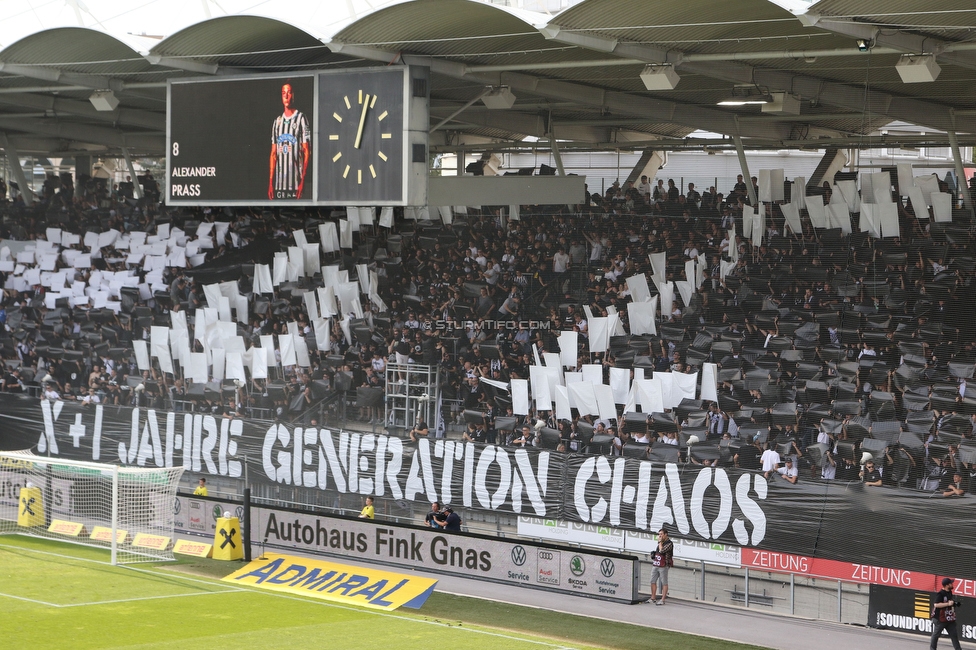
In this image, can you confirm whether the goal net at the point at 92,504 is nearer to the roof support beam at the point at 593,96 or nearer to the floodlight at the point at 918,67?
the roof support beam at the point at 593,96

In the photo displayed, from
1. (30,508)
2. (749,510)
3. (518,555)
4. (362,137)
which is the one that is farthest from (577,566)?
(30,508)

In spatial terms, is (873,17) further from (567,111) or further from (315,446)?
(315,446)

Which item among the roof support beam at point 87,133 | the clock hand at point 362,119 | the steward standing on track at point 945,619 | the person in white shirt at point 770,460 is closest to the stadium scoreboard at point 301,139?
the clock hand at point 362,119

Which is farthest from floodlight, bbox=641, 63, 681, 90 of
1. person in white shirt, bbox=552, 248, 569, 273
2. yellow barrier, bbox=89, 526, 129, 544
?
yellow barrier, bbox=89, 526, 129, 544

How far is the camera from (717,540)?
16.5 metres

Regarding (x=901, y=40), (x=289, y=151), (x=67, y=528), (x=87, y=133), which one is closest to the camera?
(x=901, y=40)

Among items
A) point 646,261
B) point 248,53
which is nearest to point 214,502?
point 248,53

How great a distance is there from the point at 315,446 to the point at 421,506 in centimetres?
257

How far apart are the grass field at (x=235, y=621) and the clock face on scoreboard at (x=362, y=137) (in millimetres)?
5744

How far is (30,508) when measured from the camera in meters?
19.9

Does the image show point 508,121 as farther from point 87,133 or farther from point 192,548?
point 87,133

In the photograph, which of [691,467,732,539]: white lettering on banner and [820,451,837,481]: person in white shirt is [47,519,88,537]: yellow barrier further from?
[820,451,837,481]: person in white shirt

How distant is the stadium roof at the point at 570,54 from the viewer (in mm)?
14578

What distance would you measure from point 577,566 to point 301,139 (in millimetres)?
7446
